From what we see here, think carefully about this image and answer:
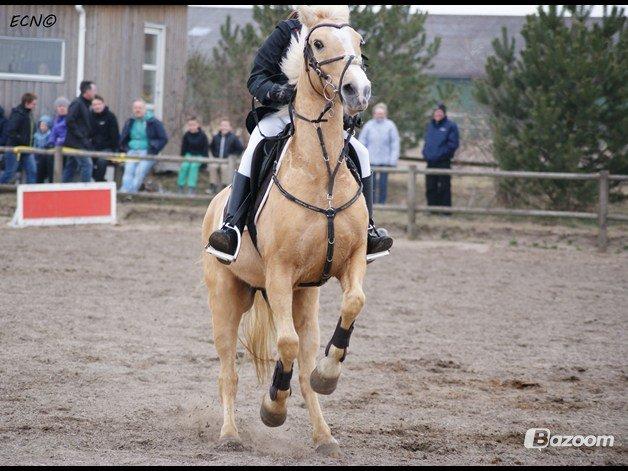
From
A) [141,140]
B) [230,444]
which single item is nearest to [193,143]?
[141,140]

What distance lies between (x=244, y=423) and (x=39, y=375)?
1.83m

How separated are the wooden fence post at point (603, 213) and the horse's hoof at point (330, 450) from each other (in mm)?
10356

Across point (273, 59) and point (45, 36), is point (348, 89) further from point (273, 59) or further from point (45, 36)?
point (45, 36)

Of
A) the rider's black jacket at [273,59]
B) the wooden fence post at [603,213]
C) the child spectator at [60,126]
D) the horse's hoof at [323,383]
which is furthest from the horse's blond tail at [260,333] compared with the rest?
the child spectator at [60,126]

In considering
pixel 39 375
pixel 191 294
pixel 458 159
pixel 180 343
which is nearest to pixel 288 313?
pixel 39 375

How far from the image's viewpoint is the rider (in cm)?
614

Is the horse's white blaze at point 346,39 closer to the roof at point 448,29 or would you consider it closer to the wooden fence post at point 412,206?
the wooden fence post at point 412,206

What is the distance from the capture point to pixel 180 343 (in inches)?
351

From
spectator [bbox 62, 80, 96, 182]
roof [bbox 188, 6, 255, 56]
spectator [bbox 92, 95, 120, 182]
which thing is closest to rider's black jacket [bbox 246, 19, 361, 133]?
spectator [bbox 62, 80, 96, 182]

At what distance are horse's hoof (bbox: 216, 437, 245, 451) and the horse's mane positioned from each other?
2.34m

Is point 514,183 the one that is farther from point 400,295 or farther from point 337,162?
point 337,162

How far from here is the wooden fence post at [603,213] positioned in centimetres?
1523

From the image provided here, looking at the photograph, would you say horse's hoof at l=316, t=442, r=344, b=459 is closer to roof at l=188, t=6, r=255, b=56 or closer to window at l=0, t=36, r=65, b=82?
window at l=0, t=36, r=65, b=82

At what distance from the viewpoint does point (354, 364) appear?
8.32m
